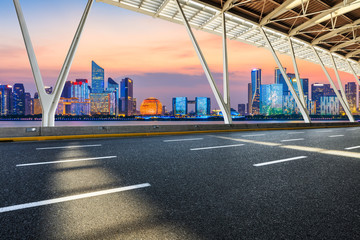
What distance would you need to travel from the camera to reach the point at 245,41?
24797mm

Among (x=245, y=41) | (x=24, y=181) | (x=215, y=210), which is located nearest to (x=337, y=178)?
(x=215, y=210)

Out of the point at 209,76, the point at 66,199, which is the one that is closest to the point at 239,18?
the point at 209,76

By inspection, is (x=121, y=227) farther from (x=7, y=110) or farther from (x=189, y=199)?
(x=7, y=110)

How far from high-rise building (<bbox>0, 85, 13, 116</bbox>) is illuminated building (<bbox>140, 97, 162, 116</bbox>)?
102593 mm

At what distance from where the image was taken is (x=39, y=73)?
10.6m

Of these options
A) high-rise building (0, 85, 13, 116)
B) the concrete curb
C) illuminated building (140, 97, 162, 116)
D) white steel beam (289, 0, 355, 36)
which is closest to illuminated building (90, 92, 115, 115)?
illuminated building (140, 97, 162, 116)

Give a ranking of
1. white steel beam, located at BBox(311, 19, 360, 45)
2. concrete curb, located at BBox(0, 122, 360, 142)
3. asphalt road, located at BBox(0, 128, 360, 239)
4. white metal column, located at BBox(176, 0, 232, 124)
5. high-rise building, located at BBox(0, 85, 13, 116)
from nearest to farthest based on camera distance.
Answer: asphalt road, located at BBox(0, 128, 360, 239)
concrete curb, located at BBox(0, 122, 360, 142)
white metal column, located at BBox(176, 0, 232, 124)
white steel beam, located at BBox(311, 19, 360, 45)
high-rise building, located at BBox(0, 85, 13, 116)

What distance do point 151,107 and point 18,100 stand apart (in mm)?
120000

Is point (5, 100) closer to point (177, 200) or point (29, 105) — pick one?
point (29, 105)

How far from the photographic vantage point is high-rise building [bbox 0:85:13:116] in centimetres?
15266

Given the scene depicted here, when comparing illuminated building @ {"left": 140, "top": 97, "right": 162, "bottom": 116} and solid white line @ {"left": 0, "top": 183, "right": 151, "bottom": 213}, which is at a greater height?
illuminated building @ {"left": 140, "top": 97, "right": 162, "bottom": 116}

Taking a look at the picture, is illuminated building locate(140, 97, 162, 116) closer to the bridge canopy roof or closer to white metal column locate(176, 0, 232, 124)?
the bridge canopy roof

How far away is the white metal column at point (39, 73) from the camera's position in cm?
1023

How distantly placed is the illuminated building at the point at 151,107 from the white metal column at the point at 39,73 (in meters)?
162
